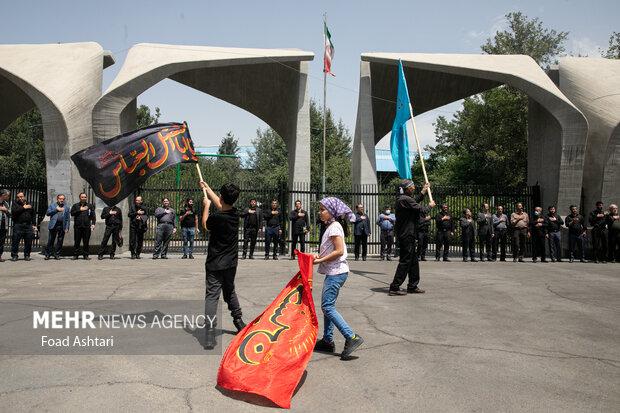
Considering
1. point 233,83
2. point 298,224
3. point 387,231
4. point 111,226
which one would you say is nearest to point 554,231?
point 387,231

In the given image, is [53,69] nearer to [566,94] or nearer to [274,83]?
[274,83]

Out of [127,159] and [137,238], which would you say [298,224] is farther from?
[127,159]

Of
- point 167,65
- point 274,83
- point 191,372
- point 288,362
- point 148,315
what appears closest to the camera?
point 288,362

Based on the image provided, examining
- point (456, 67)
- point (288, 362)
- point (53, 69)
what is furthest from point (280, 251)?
point (288, 362)

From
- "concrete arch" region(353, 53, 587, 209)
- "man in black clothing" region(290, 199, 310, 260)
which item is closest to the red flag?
"man in black clothing" region(290, 199, 310, 260)

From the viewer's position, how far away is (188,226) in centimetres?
1398

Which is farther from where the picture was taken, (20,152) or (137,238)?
(20,152)

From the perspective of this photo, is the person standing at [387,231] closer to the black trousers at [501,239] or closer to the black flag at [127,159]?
the black trousers at [501,239]

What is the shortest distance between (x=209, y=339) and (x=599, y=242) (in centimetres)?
1398

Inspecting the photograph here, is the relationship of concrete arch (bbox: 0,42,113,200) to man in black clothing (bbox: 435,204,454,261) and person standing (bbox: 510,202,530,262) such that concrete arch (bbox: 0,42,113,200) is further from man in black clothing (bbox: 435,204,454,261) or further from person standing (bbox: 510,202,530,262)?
person standing (bbox: 510,202,530,262)

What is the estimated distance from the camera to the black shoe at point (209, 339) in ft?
→ 15.6

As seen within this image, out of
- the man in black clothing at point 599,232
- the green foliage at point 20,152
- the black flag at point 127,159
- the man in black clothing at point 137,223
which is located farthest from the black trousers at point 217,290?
the green foliage at point 20,152

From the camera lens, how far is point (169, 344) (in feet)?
16.0

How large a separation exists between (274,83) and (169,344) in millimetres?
16175
